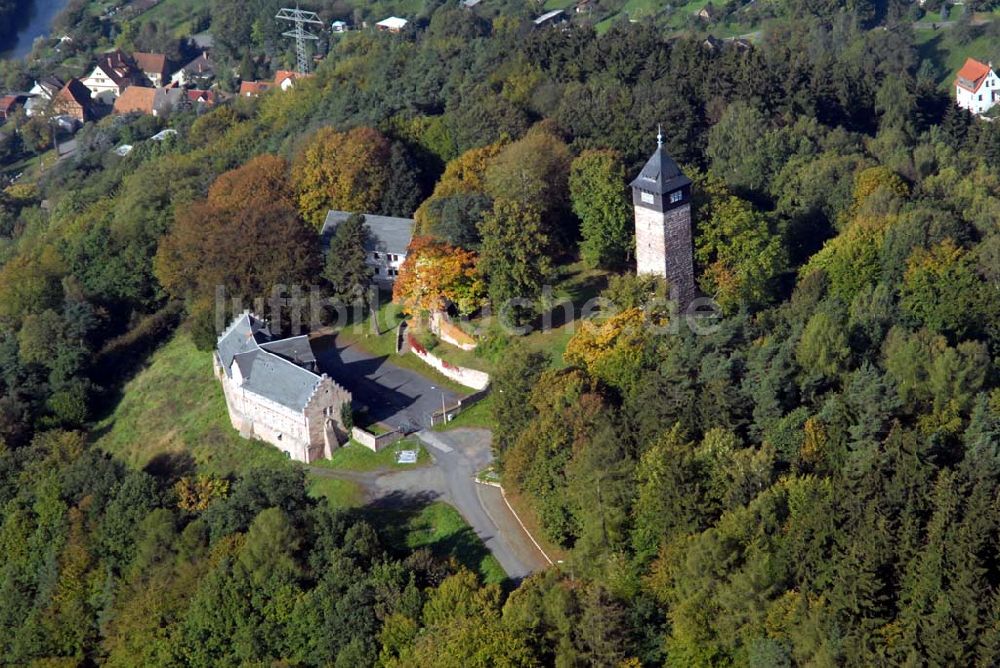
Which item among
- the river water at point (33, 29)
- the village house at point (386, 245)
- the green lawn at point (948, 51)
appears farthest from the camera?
the river water at point (33, 29)

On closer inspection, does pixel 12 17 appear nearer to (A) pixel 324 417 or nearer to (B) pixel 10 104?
(B) pixel 10 104

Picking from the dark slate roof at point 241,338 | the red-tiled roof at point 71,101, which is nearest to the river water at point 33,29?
the red-tiled roof at point 71,101

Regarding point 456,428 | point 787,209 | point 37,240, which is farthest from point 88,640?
point 37,240

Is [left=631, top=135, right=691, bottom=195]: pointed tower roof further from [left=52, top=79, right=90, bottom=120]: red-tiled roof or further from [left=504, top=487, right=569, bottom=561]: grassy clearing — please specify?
[left=52, top=79, right=90, bottom=120]: red-tiled roof

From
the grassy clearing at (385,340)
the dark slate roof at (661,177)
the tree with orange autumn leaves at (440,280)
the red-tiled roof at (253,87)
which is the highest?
the dark slate roof at (661,177)

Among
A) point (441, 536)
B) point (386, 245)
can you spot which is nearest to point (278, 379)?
point (441, 536)

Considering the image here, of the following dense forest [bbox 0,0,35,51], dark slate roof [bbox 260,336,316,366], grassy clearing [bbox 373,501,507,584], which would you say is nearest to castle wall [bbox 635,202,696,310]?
grassy clearing [bbox 373,501,507,584]

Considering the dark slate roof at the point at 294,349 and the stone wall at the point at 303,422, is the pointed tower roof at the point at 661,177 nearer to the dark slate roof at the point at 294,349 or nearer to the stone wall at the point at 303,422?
the stone wall at the point at 303,422
